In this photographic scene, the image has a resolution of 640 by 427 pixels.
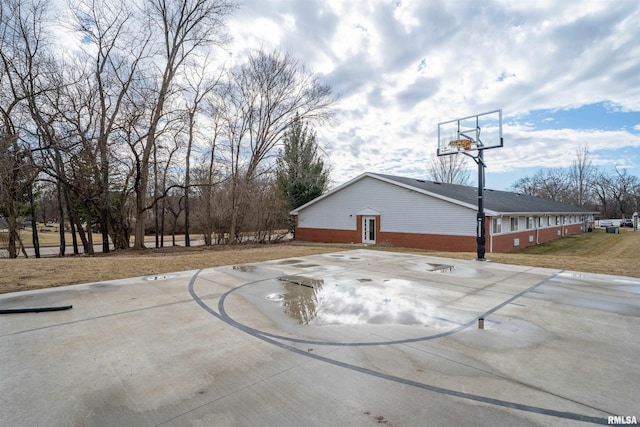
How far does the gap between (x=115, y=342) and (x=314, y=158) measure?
2500 cm

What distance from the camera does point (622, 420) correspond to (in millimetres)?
2619

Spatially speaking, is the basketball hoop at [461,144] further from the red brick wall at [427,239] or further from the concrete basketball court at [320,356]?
the concrete basketball court at [320,356]

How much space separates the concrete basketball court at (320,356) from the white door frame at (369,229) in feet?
48.6

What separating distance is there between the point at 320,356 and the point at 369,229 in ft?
61.2

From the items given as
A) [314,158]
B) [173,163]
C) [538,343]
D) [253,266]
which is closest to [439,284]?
[538,343]

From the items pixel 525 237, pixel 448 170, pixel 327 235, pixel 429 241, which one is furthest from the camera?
pixel 448 170

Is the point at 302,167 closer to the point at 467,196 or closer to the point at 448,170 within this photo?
the point at 467,196

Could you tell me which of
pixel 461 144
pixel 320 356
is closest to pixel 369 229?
pixel 461 144

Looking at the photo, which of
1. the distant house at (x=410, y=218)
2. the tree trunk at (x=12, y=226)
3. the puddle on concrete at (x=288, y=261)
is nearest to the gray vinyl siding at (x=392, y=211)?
the distant house at (x=410, y=218)

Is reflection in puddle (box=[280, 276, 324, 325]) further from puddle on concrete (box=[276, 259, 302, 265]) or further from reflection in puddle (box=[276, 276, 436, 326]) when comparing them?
puddle on concrete (box=[276, 259, 302, 265])

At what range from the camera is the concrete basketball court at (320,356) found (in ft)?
8.93

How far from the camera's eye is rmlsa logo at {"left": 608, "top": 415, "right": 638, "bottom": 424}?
8.52 feet

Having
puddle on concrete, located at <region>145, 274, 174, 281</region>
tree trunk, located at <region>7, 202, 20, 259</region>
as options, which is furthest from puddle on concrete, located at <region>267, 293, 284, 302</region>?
tree trunk, located at <region>7, 202, 20, 259</region>

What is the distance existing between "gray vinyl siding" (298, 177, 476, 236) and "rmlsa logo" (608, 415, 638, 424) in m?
15.7
